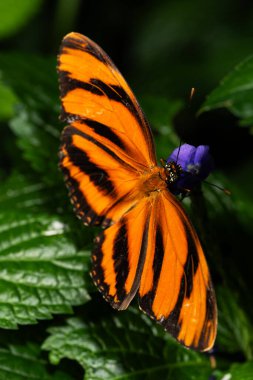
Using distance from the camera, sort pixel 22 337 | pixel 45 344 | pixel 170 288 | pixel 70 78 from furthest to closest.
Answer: pixel 22 337 → pixel 45 344 → pixel 70 78 → pixel 170 288

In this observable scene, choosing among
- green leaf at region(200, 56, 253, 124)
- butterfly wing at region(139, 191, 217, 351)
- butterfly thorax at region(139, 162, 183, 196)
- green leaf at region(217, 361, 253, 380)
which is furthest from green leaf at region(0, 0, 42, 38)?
green leaf at region(217, 361, 253, 380)

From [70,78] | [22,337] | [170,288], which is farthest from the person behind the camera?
[22,337]

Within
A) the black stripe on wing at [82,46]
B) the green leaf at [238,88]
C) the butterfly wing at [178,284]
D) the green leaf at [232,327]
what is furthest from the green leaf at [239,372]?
the black stripe on wing at [82,46]

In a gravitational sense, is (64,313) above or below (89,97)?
below

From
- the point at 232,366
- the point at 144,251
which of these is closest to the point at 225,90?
the point at 144,251

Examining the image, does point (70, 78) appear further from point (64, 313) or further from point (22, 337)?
Answer: point (22, 337)

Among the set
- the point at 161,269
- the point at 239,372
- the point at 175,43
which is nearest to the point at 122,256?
the point at 161,269

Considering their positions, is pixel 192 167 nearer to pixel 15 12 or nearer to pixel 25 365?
pixel 25 365
